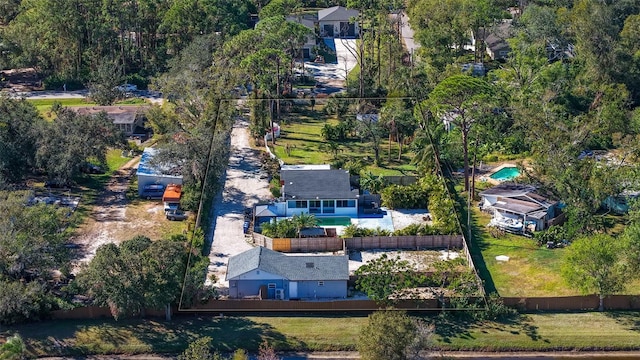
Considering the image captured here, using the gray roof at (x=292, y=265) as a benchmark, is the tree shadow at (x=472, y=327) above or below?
below

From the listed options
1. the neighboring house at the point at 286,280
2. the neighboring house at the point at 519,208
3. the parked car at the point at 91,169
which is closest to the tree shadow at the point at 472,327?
the neighboring house at the point at 286,280

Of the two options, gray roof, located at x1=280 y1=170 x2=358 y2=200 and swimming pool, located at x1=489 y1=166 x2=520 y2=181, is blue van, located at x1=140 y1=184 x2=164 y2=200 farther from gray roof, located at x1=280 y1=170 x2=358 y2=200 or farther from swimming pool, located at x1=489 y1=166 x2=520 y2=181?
swimming pool, located at x1=489 y1=166 x2=520 y2=181

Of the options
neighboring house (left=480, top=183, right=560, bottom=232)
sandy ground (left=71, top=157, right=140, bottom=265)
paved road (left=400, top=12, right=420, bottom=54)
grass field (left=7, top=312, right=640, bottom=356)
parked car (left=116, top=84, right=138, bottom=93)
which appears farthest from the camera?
paved road (left=400, top=12, right=420, bottom=54)

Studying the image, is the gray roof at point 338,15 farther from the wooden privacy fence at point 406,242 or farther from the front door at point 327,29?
the wooden privacy fence at point 406,242

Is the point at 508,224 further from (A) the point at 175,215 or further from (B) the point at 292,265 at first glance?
(A) the point at 175,215

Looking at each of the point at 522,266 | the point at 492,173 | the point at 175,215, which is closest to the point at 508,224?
the point at 522,266

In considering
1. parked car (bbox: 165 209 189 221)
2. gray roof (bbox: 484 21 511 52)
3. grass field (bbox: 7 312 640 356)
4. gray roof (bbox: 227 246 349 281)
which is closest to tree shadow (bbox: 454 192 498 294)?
grass field (bbox: 7 312 640 356)

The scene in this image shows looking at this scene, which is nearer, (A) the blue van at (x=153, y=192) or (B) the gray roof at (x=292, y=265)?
(B) the gray roof at (x=292, y=265)
